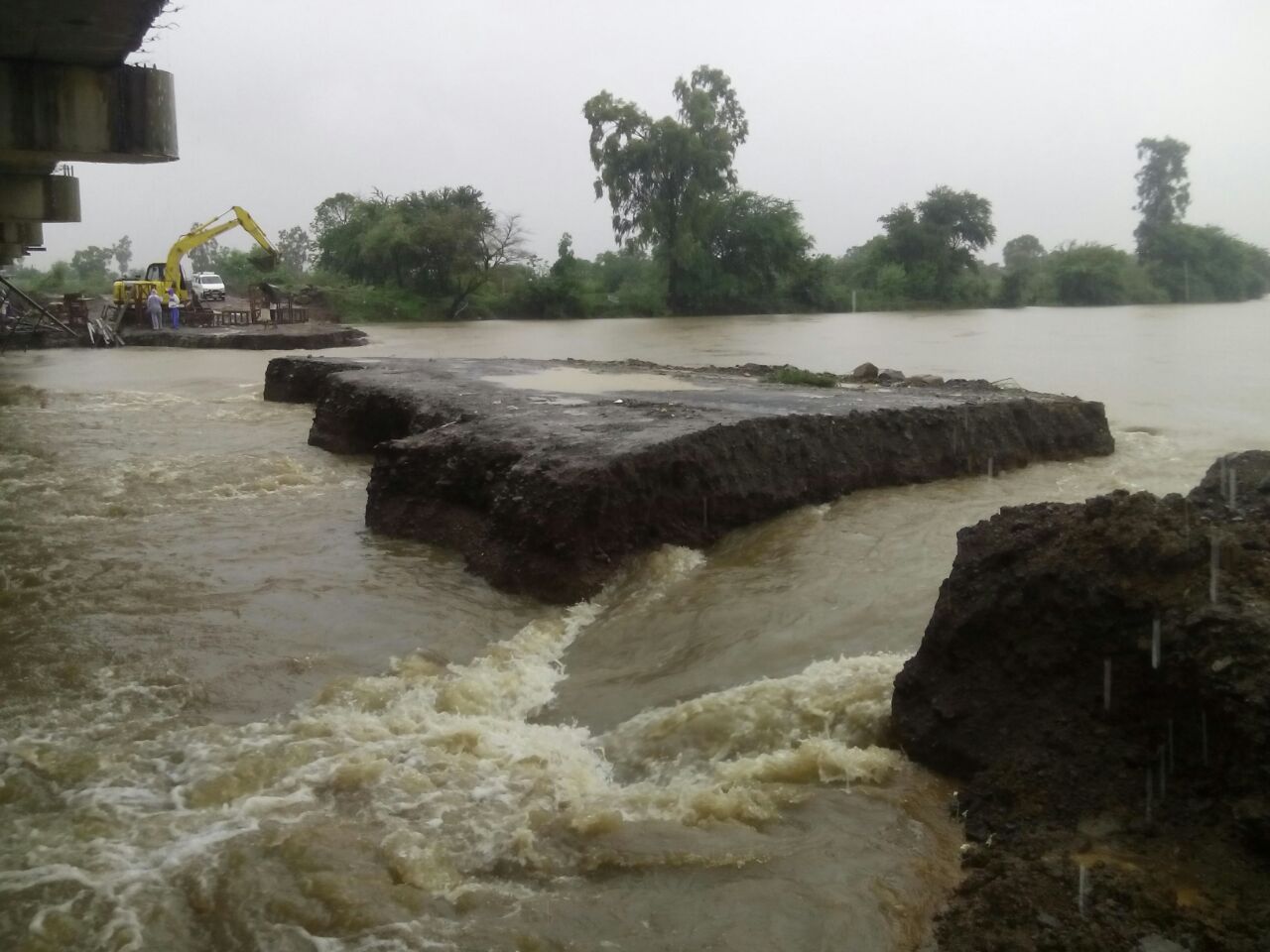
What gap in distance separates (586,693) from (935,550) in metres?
2.91

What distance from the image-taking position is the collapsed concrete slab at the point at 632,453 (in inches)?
279

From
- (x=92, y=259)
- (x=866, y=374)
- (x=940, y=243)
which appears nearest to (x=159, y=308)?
(x=866, y=374)

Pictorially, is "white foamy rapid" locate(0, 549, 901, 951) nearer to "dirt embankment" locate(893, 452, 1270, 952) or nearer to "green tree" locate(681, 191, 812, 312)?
"dirt embankment" locate(893, 452, 1270, 952)

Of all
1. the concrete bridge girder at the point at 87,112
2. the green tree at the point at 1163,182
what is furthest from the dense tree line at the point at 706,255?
the concrete bridge girder at the point at 87,112

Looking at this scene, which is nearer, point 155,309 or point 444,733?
point 444,733

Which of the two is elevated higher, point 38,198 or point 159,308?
point 38,198

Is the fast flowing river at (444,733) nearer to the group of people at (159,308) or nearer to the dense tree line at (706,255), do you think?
the group of people at (159,308)

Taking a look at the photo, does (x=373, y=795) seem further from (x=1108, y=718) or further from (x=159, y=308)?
(x=159, y=308)

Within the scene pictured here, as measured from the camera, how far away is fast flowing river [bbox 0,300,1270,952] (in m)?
3.35

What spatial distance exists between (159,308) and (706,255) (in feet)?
102

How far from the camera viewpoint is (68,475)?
11.2 meters

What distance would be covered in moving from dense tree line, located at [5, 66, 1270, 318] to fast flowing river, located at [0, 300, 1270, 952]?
157 feet

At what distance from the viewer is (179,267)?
39750mm

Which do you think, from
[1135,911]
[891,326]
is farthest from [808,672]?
[891,326]
